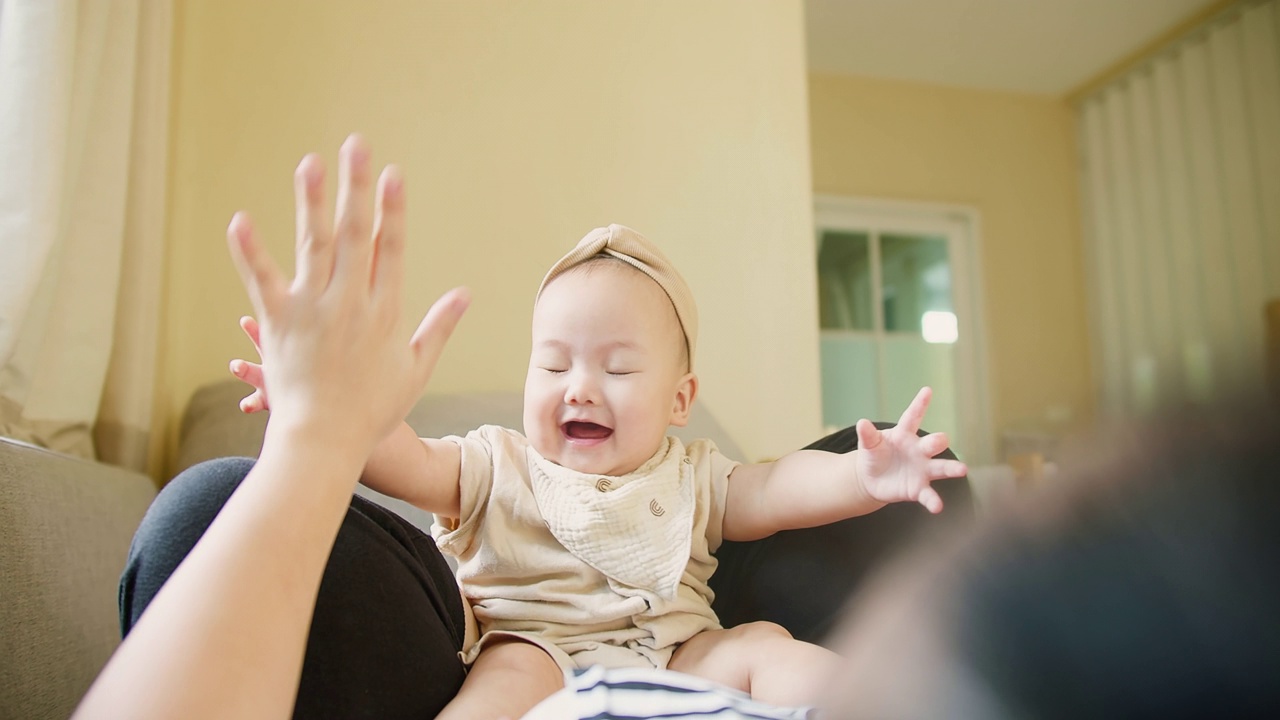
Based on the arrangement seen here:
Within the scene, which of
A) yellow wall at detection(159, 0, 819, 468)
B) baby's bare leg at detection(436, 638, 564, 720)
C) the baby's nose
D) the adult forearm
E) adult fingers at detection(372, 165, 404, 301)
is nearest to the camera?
the adult forearm

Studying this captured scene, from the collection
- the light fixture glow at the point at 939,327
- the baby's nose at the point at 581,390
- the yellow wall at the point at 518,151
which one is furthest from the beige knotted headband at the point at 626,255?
the light fixture glow at the point at 939,327

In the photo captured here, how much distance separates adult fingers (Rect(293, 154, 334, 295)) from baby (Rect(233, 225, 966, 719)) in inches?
10.7

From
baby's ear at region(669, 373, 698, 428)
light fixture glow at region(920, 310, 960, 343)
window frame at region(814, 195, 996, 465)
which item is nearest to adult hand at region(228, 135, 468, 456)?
baby's ear at region(669, 373, 698, 428)

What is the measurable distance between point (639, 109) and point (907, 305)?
281cm

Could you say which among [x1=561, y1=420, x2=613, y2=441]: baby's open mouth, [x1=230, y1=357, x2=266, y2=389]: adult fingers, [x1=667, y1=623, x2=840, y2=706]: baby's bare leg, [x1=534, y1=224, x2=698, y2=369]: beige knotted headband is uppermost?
[x1=534, y1=224, x2=698, y2=369]: beige knotted headband

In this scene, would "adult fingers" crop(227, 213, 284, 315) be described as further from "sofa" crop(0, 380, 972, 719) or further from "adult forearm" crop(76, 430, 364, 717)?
"sofa" crop(0, 380, 972, 719)

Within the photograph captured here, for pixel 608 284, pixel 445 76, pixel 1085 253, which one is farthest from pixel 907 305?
pixel 608 284

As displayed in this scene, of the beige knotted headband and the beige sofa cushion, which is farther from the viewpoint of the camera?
the beige knotted headband

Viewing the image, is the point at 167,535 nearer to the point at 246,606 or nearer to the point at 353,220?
the point at 246,606

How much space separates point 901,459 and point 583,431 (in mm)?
337

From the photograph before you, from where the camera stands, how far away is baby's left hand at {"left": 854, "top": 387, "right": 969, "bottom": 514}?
0.77 m

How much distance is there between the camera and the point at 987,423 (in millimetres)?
4477

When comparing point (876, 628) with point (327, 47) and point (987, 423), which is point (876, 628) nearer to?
point (327, 47)

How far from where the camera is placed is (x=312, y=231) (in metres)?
0.54
